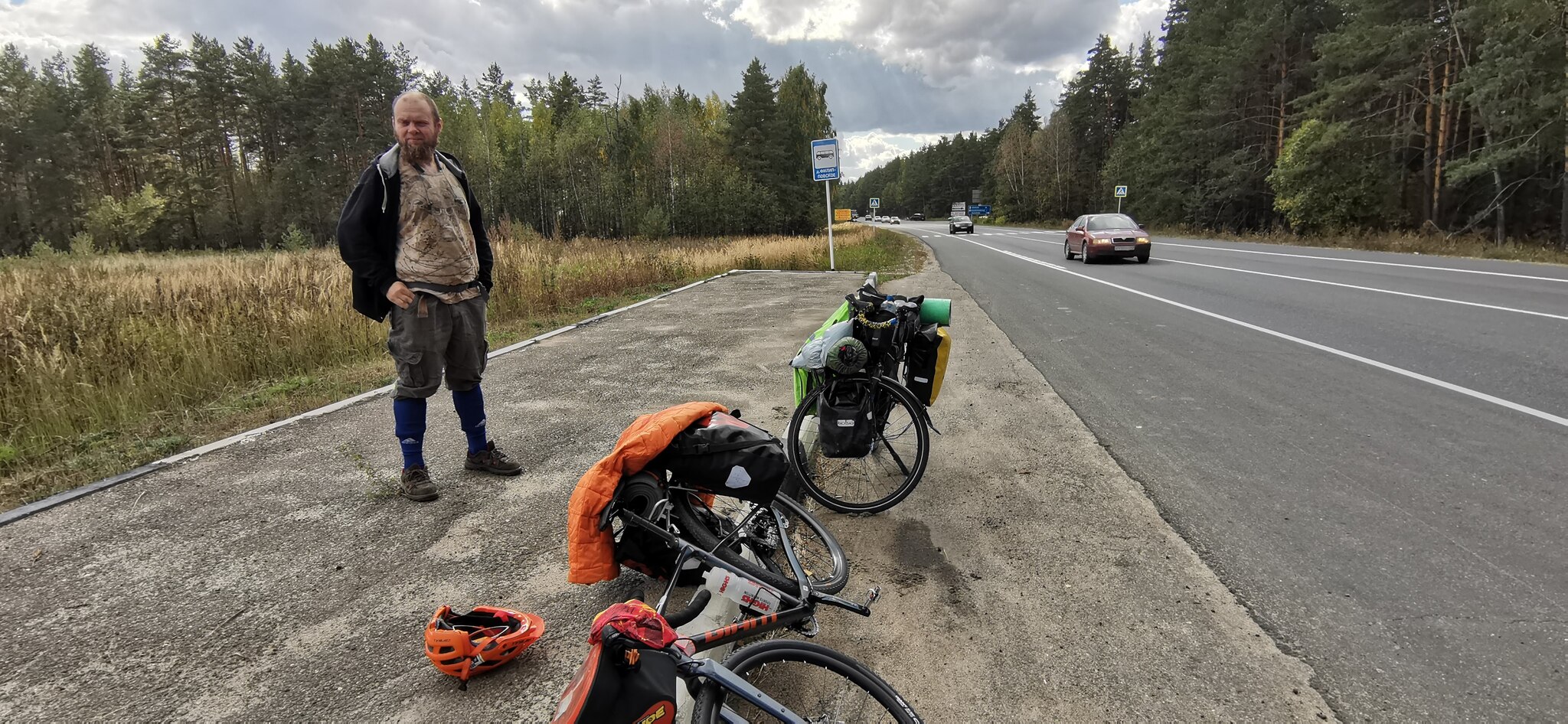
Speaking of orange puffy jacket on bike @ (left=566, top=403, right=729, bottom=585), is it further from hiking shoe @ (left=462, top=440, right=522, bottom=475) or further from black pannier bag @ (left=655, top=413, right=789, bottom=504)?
hiking shoe @ (left=462, top=440, right=522, bottom=475)

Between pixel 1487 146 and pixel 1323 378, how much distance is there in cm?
2219

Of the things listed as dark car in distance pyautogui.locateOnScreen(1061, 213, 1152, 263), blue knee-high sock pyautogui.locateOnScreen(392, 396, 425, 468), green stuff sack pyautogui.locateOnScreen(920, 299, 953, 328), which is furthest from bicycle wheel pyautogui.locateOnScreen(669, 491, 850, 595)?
dark car in distance pyautogui.locateOnScreen(1061, 213, 1152, 263)

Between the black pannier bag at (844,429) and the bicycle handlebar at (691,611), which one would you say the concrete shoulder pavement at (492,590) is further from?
the bicycle handlebar at (691,611)

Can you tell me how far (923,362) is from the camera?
358 cm

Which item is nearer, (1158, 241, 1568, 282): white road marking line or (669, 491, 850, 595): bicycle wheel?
(669, 491, 850, 595): bicycle wheel

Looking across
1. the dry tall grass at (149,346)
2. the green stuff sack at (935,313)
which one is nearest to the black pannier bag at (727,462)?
the green stuff sack at (935,313)

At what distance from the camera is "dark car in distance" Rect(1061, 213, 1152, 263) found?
16562mm

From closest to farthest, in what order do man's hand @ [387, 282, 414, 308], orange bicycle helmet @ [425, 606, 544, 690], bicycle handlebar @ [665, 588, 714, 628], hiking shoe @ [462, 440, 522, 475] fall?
bicycle handlebar @ [665, 588, 714, 628] → orange bicycle helmet @ [425, 606, 544, 690] → man's hand @ [387, 282, 414, 308] → hiking shoe @ [462, 440, 522, 475]

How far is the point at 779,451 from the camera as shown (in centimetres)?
234

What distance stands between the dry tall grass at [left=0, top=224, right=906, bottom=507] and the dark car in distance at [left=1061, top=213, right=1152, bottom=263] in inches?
525

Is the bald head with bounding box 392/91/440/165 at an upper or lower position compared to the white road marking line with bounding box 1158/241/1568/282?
upper

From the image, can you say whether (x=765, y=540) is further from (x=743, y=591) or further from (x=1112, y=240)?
(x=1112, y=240)

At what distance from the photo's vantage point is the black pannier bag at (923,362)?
3541mm

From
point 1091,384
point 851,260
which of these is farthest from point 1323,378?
point 851,260
